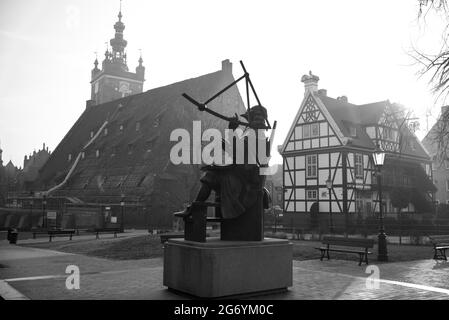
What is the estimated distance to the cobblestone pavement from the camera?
8875 mm

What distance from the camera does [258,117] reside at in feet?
32.1

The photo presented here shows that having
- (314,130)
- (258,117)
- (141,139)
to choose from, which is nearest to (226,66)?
(141,139)

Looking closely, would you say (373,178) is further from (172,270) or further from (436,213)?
(172,270)

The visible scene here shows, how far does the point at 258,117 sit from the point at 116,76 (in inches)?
2805

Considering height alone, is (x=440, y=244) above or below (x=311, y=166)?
below

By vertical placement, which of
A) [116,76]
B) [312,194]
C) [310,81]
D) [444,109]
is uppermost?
[116,76]

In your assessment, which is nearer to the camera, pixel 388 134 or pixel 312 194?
pixel 312 194

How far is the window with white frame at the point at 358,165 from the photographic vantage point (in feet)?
117

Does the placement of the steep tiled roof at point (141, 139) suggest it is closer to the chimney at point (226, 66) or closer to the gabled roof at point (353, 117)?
the chimney at point (226, 66)

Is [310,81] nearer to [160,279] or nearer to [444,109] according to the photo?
[444,109]

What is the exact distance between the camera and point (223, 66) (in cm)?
4909

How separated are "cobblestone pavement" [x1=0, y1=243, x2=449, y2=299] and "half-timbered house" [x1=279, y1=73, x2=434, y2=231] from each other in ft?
63.2
